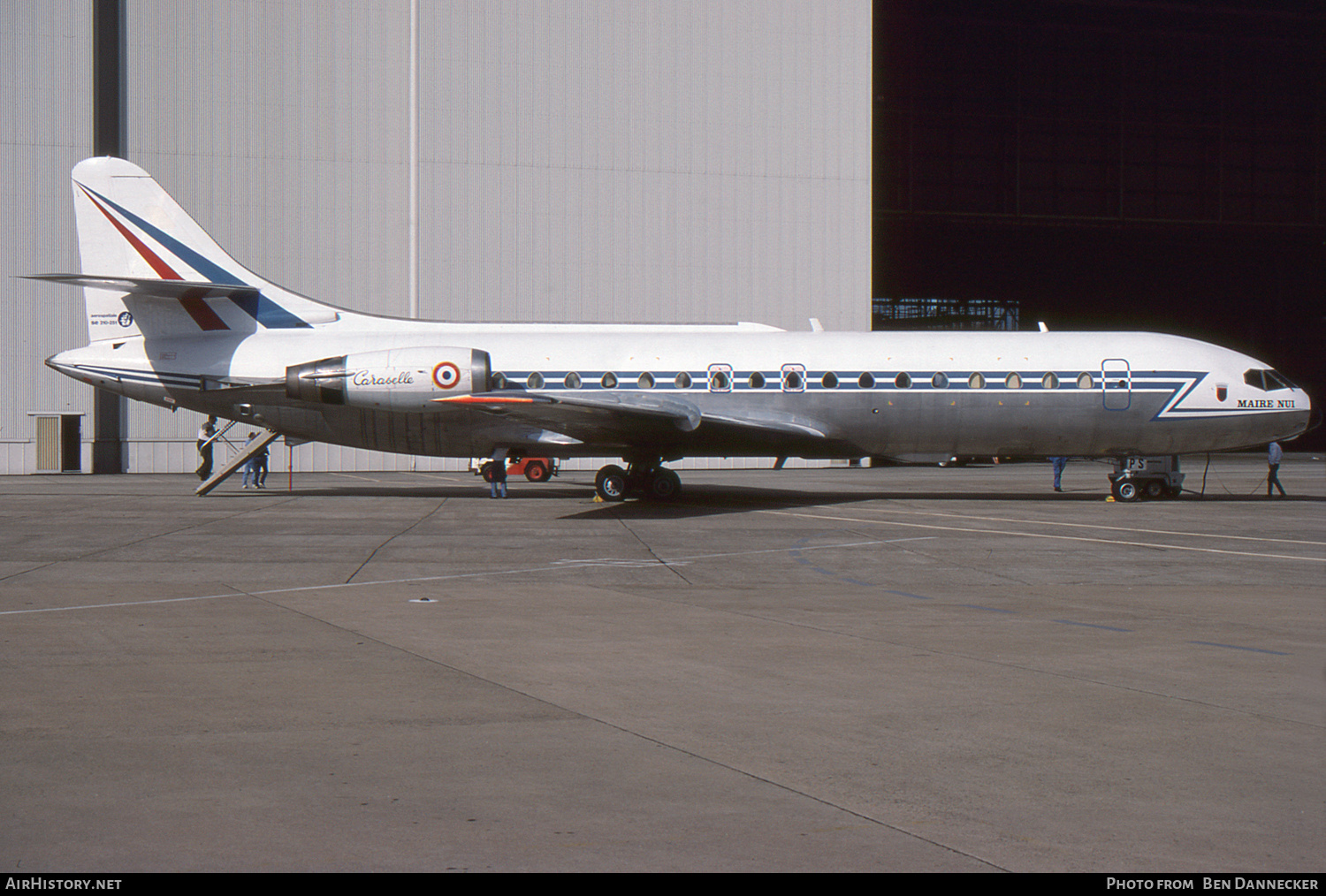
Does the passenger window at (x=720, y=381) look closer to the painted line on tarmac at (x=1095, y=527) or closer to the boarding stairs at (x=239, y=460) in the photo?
the painted line on tarmac at (x=1095, y=527)

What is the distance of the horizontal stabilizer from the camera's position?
23797mm

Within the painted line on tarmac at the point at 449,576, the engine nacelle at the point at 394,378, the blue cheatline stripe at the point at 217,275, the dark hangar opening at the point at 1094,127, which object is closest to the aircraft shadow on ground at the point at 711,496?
the engine nacelle at the point at 394,378

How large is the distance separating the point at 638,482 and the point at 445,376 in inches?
193

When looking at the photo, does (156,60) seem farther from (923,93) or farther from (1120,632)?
(1120,632)

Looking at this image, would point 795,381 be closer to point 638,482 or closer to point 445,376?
point 638,482

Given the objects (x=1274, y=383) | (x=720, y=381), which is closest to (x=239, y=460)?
(x=720, y=381)

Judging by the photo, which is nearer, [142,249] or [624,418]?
[624,418]

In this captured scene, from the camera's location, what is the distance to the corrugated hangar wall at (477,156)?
36.3m

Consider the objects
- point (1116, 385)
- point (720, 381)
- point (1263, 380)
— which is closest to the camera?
point (1116, 385)

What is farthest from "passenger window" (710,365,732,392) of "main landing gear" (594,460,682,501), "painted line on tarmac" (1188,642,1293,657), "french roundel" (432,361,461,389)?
"painted line on tarmac" (1188,642,1293,657)

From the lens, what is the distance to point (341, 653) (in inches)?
337

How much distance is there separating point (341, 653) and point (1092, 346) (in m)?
20.4

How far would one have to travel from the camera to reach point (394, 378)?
2345 cm

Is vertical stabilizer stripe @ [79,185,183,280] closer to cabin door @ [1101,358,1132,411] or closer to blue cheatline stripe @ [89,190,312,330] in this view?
blue cheatline stripe @ [89,190,312,330]
